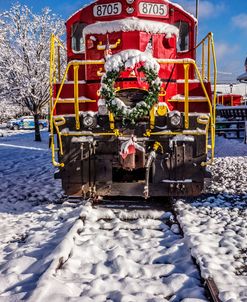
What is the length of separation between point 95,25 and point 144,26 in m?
0.98

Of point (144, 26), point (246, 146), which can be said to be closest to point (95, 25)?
point (144, 26)

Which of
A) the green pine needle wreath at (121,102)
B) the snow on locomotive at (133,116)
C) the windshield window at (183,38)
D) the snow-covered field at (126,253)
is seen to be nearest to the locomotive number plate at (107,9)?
the snow on locomotive at (133,116)

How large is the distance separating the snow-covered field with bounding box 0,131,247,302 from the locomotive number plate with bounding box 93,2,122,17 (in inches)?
145

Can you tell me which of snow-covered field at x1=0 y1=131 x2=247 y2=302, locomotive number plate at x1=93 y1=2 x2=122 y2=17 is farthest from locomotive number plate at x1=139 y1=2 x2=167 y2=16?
snow-covered field at x1=0 y1=131 x2=247 y2=302

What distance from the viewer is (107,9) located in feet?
22.5

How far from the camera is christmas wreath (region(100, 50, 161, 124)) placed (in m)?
5.66

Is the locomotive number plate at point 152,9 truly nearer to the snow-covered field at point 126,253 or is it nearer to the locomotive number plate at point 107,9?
the locomotive number plate at point 107,9

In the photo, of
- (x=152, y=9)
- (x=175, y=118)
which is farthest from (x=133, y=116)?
(x=152, y=9)

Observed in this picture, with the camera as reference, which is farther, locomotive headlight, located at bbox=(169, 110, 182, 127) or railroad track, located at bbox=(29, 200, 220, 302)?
locomotive headlight, located at bbox=(169, 110, 182, 127)

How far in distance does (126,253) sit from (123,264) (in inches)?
14.2

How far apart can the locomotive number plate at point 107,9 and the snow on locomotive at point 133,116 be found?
18mm

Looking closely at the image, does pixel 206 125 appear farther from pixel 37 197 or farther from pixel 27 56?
pixel 27 56

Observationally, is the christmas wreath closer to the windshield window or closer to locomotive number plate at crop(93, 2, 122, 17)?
locomotive number plate at crop(93, 2, 122, 17)

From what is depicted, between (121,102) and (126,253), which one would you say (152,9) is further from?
(126,253)
